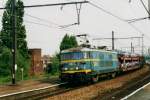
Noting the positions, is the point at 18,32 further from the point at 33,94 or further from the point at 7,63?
the point at 33,94

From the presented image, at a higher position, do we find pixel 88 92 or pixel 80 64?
pixel 80 64

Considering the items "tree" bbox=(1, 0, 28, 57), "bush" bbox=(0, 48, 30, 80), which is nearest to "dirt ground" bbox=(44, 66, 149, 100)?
"bush" bbox=(0, 48, 30, 80)

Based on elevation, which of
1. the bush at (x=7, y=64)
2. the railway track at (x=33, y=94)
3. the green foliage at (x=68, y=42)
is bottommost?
the railway track at (x=33, y=94)

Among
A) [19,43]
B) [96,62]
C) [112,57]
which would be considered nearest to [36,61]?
[19,43]

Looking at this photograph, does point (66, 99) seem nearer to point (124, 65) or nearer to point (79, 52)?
point (79, 52)

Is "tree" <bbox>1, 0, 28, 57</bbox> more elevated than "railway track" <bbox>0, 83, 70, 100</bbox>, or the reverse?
"tree" <bbox>1, 0, 28, 57</bbox>

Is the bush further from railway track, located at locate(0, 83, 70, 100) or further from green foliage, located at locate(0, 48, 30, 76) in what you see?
railway track, located at locate(0, 83, 70, 100)

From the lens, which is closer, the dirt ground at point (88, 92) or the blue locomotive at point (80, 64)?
the dirt ground at point (88, 92)

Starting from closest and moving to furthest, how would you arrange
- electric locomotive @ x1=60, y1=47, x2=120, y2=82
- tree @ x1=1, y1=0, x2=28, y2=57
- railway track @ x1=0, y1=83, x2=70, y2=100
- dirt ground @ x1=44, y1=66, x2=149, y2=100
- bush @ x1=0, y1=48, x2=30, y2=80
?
dirt ground @ x1=44, y1=66, x2=149, y2=100 < railway track @ x1=0, y1=83, x2=70, y2=100 < electric locomotive @ x1=60, y1=47, x2=120, y2=82 < bush @ x1=0, y1=48, x2=30, y2=80 < tree @ x1=1, y1=0, x2=28, y2=57

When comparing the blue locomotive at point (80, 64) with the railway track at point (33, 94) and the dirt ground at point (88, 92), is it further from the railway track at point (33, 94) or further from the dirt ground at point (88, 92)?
the railway track at point (33, 94)

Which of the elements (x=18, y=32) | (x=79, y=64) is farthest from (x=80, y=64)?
(x=18, y=32)

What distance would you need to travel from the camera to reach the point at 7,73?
5416 centimetres

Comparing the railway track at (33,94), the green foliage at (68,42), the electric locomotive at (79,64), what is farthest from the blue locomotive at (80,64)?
the green foliage at (68,42)

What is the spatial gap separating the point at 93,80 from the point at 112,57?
28.0 ft
